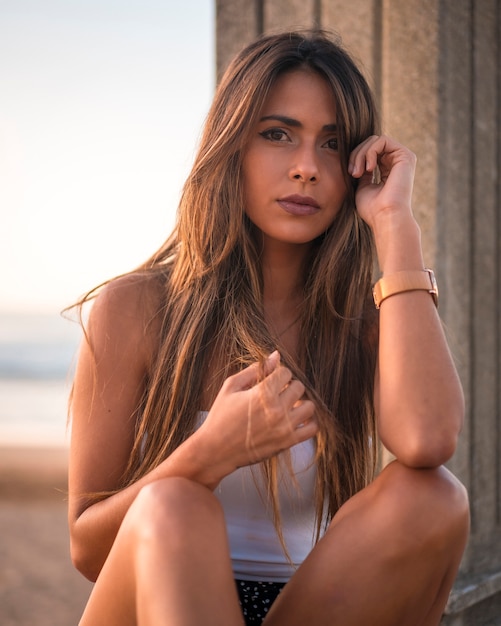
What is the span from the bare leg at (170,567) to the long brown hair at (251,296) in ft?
1.55

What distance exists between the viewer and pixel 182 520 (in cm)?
148

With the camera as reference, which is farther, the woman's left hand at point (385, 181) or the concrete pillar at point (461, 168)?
the concrete pillar at point (461, 168)

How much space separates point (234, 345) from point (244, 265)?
0.93ft

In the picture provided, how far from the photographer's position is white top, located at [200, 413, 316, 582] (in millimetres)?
2045

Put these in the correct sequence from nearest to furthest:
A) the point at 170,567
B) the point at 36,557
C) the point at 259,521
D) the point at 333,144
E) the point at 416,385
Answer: the point at 170,567
the point at 416,385
the point at 259,521
the point at 333,144
the point at 36,557

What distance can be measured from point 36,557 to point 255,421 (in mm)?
4808

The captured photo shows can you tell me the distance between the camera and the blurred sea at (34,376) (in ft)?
45.0

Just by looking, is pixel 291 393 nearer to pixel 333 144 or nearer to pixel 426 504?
pixel 426 504

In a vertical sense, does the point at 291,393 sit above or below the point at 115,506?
above

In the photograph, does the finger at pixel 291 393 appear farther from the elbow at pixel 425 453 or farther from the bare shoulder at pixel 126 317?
the bare shoulder at pixel 126 317

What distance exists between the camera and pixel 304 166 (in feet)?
6.81

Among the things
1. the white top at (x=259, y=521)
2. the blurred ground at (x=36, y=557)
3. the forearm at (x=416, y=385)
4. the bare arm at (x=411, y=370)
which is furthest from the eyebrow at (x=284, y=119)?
the blurred ground at (x=36, y=557)

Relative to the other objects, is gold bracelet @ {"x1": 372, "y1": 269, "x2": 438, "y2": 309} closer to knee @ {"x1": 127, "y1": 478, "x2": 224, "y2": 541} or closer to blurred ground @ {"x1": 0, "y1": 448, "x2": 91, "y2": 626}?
knee @ {"x1": 127, "y1": 478, "x2": 224, "y2": 541}

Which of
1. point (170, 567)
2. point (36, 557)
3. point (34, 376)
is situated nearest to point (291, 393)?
point (170, 567)
